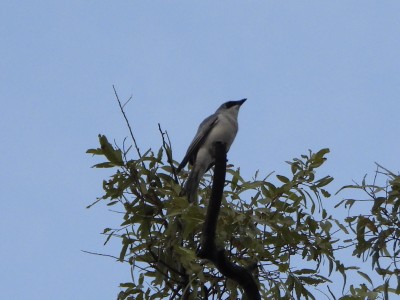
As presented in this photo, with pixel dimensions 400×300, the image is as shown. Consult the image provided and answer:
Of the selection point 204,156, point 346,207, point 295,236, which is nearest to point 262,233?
point 295,236

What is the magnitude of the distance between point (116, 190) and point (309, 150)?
4.40 ft

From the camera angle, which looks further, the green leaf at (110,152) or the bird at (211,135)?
the bird at (211,135)

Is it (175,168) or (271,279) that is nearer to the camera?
(271,279)

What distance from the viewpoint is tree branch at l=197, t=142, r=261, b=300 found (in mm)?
4883

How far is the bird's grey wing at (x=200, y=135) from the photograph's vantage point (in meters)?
8.41

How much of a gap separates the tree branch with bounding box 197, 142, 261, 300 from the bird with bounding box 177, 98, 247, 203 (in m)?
2.00

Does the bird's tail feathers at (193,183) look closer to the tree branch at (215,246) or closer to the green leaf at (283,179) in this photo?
the green leaf at (283,179)

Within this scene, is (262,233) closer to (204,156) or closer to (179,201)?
(179,201)

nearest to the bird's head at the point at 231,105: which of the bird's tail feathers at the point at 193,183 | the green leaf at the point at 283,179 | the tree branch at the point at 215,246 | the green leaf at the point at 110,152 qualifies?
the bird's tail feathers at the point at 193,183

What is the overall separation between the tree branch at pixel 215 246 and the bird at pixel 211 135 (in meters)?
2.00

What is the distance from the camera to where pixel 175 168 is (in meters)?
6.23

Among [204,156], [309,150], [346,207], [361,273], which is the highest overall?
[204,156]

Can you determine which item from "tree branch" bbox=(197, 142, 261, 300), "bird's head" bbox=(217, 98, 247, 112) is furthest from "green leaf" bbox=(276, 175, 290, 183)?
"bird's head" bbox=(217, 98, 247, 112)

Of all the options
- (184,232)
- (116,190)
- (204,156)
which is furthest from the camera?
(204,156)
